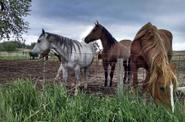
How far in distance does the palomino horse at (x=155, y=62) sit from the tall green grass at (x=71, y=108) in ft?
0.65

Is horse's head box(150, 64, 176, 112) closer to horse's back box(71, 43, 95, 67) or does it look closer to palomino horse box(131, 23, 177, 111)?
palomino horse box(131, 23, 177, 111)

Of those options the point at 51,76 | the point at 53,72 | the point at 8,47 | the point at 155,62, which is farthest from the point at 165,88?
the point at 8,47

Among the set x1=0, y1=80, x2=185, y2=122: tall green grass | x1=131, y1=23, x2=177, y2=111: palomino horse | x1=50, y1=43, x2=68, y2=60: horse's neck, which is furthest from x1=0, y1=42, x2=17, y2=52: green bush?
x1=0, y1=80, x2=185, y2=122: tall green grass

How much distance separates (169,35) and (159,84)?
3.49m

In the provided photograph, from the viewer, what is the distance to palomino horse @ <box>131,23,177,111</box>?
5.37 m

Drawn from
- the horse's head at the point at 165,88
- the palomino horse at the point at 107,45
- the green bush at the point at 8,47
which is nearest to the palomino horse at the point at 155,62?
the horse's head at the point at 165,88

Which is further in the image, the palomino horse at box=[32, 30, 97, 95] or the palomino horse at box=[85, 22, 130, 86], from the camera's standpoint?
the palomino horse at box=[85, 22, 130, 86]

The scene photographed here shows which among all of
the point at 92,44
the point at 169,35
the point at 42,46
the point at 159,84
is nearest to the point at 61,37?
the point at 42,46

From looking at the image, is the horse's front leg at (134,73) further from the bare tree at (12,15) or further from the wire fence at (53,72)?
the bare tree at (12,15)

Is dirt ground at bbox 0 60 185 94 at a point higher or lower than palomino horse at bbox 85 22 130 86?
lower

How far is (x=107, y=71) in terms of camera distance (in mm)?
11445

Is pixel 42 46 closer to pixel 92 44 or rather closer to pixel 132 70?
pixel 92 44

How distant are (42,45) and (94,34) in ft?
7.73

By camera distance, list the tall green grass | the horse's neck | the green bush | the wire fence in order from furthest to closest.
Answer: the green bush, the horse's neck, the wire fence, the tall green grass
